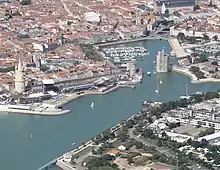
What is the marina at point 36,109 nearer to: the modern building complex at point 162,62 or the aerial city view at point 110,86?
the aerial city view at point 110,86

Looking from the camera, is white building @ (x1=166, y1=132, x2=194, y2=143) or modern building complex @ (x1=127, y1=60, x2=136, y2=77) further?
modern building complex @ (x1=127, y1=60, x2=136, y2=77)

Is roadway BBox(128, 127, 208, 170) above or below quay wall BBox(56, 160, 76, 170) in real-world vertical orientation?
above

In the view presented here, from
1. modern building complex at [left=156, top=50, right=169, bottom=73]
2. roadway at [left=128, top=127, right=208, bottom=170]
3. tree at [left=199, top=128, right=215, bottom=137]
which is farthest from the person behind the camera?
modern building complex at [left=156, top=50, right=169, bottom=73]

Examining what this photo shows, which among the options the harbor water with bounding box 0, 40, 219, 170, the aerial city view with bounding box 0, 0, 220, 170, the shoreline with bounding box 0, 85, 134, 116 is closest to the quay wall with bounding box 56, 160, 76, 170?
the aerial city view with bounding box 0, 0, 220, 170

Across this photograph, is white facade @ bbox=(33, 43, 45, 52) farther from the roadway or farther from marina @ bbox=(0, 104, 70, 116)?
the roadway

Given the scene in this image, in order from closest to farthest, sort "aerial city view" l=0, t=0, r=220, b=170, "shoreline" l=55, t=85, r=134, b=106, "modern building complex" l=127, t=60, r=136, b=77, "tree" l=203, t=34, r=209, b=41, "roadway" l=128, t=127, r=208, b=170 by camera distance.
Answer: "roadway" l=128, t=127, r=208, b=170 → "aerial city view" l=0, t=0, r=220, b=170 → "shoreline" l=55, t=85, r=134, b=106 → "modern building complex" l=127, t=60, r=136, b=77 → "tree" l=203, t=34, r=209, b=41

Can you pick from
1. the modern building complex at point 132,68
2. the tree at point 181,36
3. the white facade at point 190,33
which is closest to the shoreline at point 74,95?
the modern building complex at point 132,68

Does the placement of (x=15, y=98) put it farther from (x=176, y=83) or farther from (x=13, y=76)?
(x=176, y=83)
